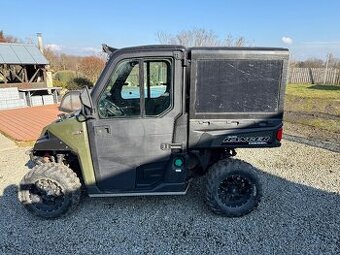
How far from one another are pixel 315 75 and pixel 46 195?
2362 cm

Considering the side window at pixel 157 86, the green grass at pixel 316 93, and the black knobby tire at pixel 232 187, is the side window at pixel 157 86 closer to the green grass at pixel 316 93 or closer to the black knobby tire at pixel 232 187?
the black knobby tire at pixel 232 187

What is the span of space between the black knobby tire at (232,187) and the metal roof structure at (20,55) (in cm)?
1290

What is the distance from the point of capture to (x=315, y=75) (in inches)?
881

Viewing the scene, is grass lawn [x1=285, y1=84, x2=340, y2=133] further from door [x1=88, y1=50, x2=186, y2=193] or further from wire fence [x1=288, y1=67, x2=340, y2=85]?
wire fence [x1=288, y1=67, x2=340, y2=85]

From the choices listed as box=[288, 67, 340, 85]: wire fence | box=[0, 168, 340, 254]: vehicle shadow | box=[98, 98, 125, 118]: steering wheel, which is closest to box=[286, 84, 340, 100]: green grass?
box=[288, 67, 340, 85]: wire fence

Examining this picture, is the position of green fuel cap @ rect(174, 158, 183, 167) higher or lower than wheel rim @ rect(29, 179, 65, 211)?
higher

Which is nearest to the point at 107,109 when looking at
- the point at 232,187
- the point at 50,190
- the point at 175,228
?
the point at 50,190

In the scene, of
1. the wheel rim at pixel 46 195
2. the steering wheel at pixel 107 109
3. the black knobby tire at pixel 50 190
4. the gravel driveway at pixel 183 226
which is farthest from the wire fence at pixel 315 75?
the wheel rim at pixel 46 195

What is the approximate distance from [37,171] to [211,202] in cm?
227

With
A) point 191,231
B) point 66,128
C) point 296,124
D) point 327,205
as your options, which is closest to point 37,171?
point 66,128

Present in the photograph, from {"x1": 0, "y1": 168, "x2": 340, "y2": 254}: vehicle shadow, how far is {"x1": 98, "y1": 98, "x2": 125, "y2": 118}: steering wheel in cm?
139

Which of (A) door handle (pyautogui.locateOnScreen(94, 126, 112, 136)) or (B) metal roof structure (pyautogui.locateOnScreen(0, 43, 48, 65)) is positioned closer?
(A) door handle (pyautogui.locateOnScreen(94, 126, 112, 136))

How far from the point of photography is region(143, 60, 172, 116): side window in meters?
3.29

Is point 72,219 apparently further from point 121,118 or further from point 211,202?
point 211,202
